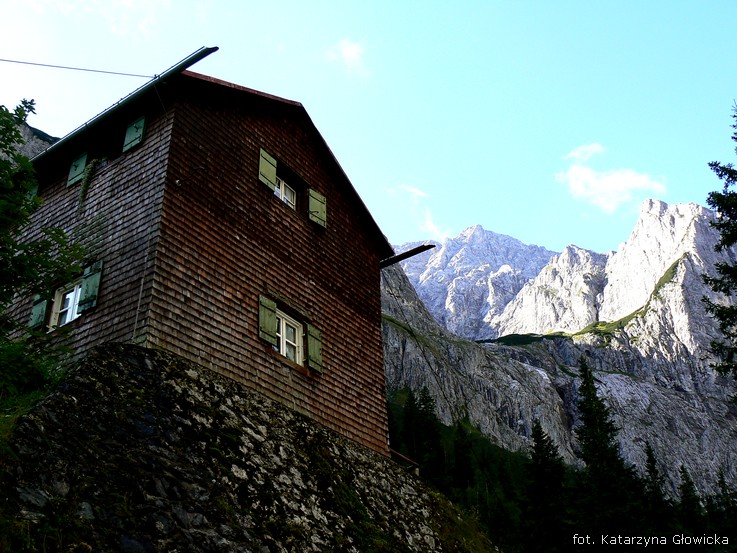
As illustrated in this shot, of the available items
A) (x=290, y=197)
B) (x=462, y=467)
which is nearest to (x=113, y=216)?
(x=290, y=197)

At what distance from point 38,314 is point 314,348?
6617 millimetres

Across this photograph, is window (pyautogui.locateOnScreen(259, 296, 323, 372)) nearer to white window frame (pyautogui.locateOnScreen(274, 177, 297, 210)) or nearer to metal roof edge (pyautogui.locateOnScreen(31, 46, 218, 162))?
white window frame (pyautogui.locateOnScreen(274, 177, 297, 210))

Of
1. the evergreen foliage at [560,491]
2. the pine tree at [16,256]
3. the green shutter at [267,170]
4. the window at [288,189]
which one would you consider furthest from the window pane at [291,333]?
the evergreen foliage at [560,491]

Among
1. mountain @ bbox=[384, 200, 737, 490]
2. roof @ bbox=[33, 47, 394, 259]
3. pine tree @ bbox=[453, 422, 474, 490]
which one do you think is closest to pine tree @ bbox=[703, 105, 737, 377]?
roof @ bbox=[33, 47, 394, 259]

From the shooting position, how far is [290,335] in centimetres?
1770

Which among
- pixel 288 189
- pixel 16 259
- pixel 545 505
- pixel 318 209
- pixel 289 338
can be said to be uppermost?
pixel 288 189

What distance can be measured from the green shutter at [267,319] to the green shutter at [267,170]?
340 cm

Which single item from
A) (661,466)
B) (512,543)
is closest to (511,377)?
(661,466)

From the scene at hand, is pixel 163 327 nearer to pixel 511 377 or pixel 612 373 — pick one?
pixel 511 377

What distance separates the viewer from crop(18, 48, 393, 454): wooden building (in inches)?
578

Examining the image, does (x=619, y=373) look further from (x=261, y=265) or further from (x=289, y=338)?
(x=261, y=265)

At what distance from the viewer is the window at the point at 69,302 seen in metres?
15.1

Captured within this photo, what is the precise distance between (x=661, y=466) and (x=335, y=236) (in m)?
126

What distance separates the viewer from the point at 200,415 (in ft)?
40.8
